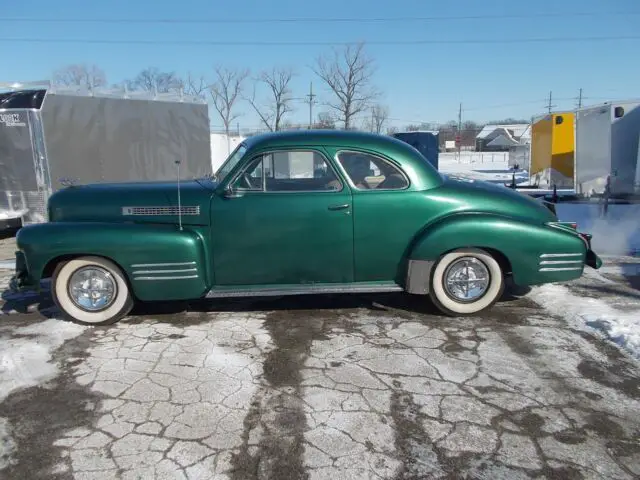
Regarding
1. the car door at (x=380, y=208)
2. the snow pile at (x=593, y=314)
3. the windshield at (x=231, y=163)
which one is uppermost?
the windshield at (x=231, y=163)

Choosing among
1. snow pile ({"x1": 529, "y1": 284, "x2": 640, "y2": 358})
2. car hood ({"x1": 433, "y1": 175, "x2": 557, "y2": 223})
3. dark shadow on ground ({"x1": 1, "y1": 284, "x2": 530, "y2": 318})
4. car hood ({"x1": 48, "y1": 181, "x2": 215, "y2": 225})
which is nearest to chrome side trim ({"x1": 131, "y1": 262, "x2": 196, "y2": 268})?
car hood ({"x1": 48, "y1": 181, "x2": 215, "y2": 225})

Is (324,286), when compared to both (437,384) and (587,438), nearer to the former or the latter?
(437,384)

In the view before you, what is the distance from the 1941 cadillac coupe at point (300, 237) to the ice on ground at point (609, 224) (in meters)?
3.28

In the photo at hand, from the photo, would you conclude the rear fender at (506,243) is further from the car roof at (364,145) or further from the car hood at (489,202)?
the car roof at (364,145)

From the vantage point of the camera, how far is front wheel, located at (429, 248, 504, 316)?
4473 mm

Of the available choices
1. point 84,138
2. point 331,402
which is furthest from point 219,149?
point 331,402

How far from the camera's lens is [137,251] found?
A: 4250mm

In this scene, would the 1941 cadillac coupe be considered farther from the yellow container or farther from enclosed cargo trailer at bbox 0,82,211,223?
the yellow container

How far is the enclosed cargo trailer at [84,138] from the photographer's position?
27.0 feet

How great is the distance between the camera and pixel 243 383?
341 centimetres

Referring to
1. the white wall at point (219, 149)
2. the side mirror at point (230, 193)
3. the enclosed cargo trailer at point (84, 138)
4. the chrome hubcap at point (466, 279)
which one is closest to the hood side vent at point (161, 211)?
the side mirror at point (230, 193)

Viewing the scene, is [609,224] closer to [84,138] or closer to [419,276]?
[419,276]

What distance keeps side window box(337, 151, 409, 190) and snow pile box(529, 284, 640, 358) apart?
1.96 metres

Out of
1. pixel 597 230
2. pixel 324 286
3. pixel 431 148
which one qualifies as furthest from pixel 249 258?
pixel 431 148
